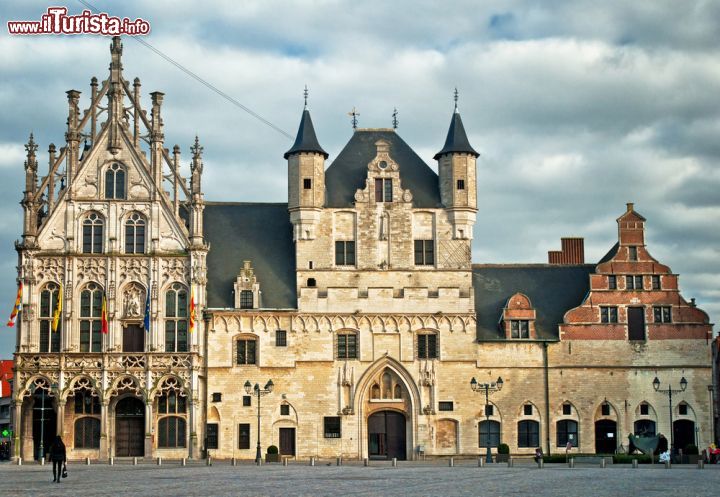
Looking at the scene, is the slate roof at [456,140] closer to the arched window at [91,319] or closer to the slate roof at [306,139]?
the slate roof at [306,139]

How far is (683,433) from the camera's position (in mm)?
67812

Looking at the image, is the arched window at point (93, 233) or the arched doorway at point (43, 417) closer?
the arched doorway at point (43, 417)

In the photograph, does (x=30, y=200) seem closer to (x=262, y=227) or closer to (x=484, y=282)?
(x=262, y=227)

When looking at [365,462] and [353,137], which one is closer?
[365,462]

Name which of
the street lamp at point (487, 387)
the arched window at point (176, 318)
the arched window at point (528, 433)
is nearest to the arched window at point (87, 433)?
the arched window at point (176, 318)

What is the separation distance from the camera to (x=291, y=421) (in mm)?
66188

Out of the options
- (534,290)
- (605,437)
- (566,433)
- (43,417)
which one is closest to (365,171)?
(534,290)

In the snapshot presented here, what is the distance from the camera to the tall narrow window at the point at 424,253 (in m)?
68.5

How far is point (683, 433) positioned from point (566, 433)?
6926mm

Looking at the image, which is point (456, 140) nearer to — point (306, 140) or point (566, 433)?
point (306, 140)

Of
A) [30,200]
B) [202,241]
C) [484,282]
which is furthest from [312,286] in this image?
[30,200]

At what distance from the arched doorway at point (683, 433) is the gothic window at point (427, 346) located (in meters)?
14.8

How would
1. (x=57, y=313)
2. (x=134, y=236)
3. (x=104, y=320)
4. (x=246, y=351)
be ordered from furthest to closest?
(x=134, y=236) < (x=246, y=351) < (x=104, y=320) < (x=57, y=313)

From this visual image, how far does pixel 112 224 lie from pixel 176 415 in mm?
11525
